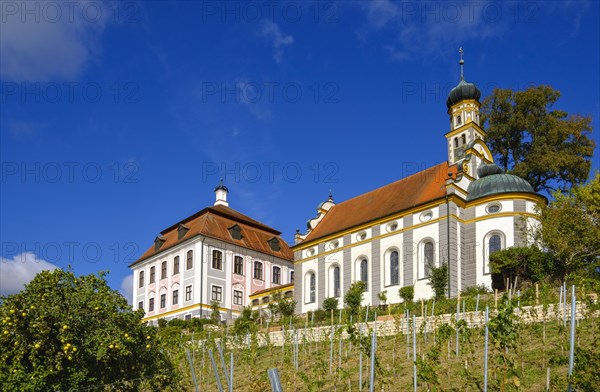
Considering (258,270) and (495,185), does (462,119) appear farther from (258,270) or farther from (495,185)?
(258,270)

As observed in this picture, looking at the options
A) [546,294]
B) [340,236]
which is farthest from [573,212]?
[340,236]

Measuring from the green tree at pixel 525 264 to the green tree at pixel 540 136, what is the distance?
370 inches

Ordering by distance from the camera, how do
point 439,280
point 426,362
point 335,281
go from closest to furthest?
point 426,362, point 439,280, point 335,281

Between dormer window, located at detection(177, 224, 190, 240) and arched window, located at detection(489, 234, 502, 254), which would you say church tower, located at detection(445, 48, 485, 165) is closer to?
arched window, located at detection(489, 234, 502, 254)

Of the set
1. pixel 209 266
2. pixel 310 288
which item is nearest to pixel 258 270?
pixel 209 266

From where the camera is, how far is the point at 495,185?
35688mm

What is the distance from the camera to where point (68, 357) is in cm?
1482

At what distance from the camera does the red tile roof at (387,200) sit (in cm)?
3841

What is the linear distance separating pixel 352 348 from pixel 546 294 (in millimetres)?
7318

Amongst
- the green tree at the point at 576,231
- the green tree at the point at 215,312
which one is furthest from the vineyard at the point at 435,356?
the green tree at the point at 215,312

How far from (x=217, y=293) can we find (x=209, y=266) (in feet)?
6.35

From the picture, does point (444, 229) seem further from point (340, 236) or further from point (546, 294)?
point (546, 294)

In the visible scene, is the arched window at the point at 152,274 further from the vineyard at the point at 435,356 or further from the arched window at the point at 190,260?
the vineyard at the point at 435,356

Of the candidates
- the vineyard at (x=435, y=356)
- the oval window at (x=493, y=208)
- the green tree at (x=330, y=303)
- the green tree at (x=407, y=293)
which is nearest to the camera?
the vineyard at (x=435, y=356)
